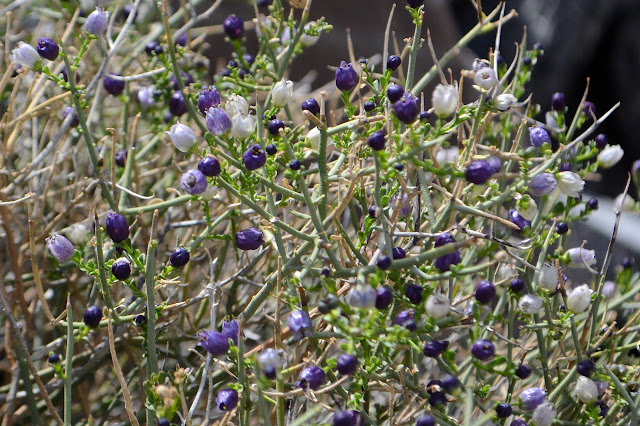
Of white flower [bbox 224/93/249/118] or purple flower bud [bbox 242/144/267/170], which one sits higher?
white flower [bbox 224/93/249/118]

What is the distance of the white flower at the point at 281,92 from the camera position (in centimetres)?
52

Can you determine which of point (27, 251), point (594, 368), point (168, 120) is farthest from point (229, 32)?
point (594, 368)

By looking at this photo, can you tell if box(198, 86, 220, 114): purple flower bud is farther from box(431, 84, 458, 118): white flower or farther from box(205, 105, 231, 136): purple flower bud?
box(431, 84, 458, 118): white flower

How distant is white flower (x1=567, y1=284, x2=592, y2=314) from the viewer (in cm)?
51

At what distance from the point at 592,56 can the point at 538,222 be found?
1591 mm

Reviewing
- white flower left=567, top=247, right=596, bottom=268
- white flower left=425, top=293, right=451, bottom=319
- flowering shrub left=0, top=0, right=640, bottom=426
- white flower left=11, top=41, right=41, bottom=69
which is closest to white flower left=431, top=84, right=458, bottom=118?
flowering shrub left=0, top=0, right=640, bottom=426

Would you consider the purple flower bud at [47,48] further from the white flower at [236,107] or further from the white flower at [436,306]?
the white flower at [436,306]

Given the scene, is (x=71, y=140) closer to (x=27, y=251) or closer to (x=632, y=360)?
(x=27, y=251)

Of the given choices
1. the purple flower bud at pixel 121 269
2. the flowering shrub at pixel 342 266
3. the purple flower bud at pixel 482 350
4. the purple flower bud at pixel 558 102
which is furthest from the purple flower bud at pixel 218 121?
the purple flower bud at pixel 558 102

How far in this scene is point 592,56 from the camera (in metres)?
2.06

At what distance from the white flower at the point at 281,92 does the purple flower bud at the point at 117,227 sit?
0.13 m

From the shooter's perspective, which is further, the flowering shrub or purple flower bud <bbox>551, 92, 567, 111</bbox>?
purple flower bud <bbox>551, 92, 567, 111</bbox>

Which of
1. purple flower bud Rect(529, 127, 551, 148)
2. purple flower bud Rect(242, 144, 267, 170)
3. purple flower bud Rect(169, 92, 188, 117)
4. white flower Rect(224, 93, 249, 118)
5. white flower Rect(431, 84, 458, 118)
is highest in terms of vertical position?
white flower Rect(431, 84, 458, 118)

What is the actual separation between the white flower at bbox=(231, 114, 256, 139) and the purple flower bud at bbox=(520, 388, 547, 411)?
254 millimetres
